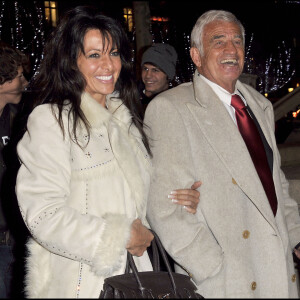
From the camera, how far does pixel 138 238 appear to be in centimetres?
259

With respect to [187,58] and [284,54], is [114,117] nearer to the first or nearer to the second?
[187,58]

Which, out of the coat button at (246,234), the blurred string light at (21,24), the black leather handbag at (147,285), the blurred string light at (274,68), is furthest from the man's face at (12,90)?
the blurred string light at (21,24)

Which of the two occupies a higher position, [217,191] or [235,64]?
[235,64]

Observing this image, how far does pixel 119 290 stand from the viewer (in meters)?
2.32

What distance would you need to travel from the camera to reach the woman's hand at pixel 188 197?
2.87 metres

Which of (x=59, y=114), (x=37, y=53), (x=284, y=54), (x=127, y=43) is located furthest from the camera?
(x=284, y=54)

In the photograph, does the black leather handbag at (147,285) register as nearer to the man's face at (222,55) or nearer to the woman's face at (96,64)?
the woman's face at (96,64)

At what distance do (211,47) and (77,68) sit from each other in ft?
2.90

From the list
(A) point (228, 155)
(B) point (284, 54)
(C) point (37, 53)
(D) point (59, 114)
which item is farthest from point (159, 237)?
(B) point (284, 54)

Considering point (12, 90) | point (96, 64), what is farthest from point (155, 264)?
point (12, 90)

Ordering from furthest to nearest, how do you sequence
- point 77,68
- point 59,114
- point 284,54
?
point 284,54, point 77,68, point 59,114

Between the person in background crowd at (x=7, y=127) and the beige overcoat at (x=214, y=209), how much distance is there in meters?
1.44

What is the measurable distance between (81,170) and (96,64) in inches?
24.7

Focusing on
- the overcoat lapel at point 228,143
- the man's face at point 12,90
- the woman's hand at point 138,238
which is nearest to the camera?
the woman's hand at point 138,238
